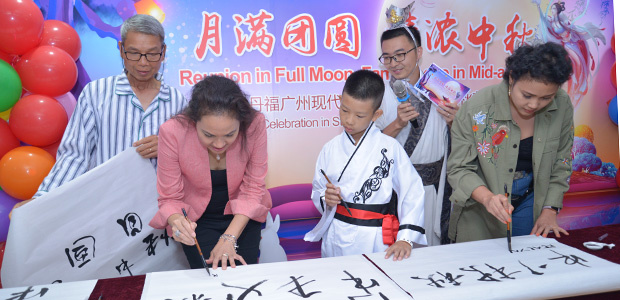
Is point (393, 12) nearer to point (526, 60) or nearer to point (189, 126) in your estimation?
point (526, 60)

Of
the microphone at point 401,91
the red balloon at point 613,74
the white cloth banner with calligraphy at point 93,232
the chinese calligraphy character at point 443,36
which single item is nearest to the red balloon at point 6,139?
the white cloth banner with calligraphy at point 93,232

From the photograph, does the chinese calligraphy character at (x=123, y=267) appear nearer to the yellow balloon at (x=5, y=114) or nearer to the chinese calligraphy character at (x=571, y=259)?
the yellow balloon at (x=5, y=114)

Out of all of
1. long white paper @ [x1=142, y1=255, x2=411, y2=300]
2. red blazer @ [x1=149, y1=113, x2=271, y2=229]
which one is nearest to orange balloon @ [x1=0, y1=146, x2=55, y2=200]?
red blazer @ [x1=149, y1=113, x2=271, y2=229]

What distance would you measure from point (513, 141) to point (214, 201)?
1.27 metres

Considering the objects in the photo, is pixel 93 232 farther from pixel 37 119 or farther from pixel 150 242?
pixel 37 119

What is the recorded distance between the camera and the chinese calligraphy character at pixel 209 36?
2.59 m

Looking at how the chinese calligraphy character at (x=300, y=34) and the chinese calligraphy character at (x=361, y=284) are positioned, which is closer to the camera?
the chinese calligraphy character at (x=361, y=284)

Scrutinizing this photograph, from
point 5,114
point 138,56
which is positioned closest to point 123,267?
point 138,56

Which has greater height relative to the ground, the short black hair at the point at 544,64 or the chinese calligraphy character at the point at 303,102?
the short black hair at the point at 544,64

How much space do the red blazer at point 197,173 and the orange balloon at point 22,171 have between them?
78 cm

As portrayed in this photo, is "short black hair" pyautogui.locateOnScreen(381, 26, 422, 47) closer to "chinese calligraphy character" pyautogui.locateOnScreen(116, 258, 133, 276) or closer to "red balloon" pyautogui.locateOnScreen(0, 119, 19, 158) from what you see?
"chinese calligraphy character" pyautogui.locateOnScreen(116, 258, 133, 276)

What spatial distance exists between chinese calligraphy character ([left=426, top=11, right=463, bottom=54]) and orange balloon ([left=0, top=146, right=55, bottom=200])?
2.36 m

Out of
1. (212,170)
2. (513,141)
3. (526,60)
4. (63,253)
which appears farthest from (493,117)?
(63,253)

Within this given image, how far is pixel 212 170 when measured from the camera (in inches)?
70.1
